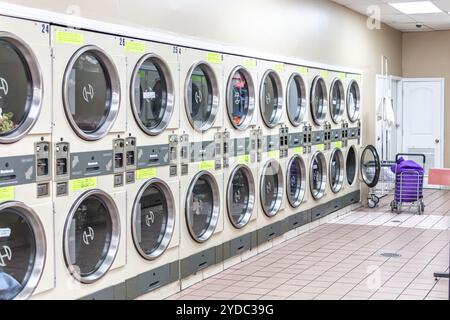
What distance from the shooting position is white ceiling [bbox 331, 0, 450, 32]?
9625 millimetres

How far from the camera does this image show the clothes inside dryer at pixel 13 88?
3807 millimetres

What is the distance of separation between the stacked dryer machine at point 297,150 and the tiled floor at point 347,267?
0.30 m

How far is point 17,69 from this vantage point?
153 inches

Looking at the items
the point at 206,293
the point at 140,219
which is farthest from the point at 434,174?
the point at 140,219

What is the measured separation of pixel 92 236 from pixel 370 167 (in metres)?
7.09

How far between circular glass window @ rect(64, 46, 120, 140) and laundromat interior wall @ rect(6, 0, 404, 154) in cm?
31

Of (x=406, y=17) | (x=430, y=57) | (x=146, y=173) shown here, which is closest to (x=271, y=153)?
(x=146, y=173)

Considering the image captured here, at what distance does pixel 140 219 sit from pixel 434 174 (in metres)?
2.78

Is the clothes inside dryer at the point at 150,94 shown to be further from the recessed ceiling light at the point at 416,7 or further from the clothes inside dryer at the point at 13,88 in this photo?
the recessed ceiling light at the point at 416,7

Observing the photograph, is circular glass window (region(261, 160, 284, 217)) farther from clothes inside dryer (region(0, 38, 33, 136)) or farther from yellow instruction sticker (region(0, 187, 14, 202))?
yellow instruction sticker (region(0, 187, 14, 202))

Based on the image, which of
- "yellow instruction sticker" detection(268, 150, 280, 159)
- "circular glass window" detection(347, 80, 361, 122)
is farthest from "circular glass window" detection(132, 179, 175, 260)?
"circular glass window" detection(347, 80, 361, 122)

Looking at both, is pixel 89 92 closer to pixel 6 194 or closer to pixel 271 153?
pixel 6 194

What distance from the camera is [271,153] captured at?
7293mm

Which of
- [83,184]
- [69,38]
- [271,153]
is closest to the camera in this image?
[69,38]
